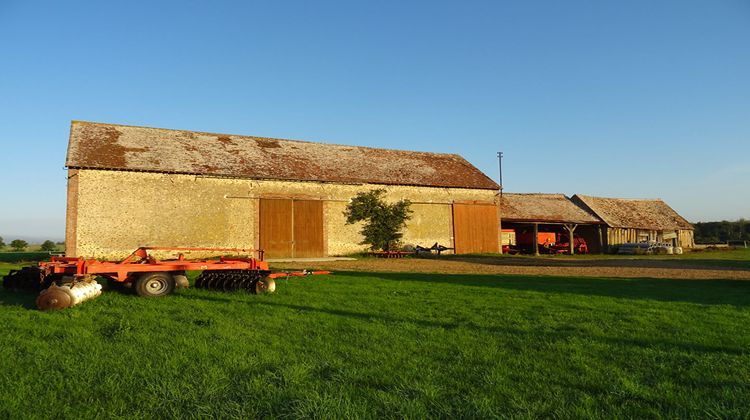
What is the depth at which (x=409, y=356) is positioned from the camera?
16.2 ft

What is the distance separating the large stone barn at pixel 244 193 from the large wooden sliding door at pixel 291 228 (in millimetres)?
51

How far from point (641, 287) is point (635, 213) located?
31.6 m

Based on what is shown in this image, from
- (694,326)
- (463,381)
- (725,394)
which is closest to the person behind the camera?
(725,394)

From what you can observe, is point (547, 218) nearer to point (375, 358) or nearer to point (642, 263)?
point (642, 263)

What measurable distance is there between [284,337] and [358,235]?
68.4 ft

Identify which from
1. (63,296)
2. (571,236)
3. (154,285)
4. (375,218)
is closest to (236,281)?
(154,285)

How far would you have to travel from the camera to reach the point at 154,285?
31.0 feet

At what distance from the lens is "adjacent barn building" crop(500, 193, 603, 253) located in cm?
3309

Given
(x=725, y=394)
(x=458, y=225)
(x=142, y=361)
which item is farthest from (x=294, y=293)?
(x=458, y=225)

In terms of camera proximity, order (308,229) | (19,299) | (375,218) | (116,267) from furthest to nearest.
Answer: (375,218)
(308,229)
(116,267)
(19,299)

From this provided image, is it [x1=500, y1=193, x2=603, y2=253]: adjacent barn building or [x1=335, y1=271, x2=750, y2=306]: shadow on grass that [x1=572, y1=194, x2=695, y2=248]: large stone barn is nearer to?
[x1=500, y1=193, x2=603, y2=253]: adjacent barn building

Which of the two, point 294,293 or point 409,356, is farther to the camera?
point 294,293

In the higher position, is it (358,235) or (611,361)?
(358,235)

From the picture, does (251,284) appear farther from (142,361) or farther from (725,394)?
(725,394)
